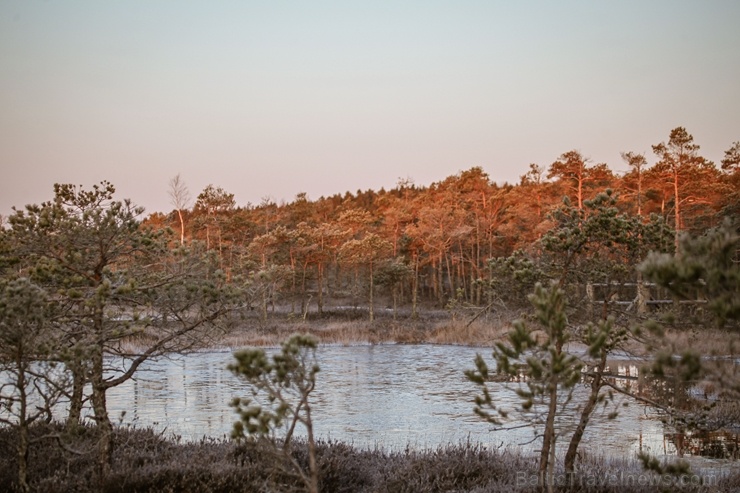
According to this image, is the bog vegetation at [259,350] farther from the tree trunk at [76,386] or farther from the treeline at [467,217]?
the treeline at [467,217]

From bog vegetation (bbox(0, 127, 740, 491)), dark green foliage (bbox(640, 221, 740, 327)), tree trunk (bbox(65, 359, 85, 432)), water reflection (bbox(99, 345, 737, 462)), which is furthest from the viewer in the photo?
water reflection (bbox(99, 345, 737, 462))

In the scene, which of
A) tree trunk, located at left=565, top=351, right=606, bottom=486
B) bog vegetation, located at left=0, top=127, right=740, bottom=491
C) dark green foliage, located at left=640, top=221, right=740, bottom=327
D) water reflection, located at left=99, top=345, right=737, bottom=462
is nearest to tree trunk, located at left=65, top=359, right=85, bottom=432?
bog vegetation, located at left=0, top=127, right=740, bottom=491

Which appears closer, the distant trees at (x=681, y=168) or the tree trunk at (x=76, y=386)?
the tree trunk at (x=76, y=386)

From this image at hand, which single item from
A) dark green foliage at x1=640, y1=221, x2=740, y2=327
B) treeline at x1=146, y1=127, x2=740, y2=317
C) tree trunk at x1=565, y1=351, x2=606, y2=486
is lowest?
tree trunk at x1=565, y1=351, x2=606, y2=486

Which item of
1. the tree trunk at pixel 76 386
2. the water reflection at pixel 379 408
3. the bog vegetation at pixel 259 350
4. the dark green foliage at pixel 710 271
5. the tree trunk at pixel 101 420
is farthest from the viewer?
the water reflection at pixel 379 408

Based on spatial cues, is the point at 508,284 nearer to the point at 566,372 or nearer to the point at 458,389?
the point at 566,372

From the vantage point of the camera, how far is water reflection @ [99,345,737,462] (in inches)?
556

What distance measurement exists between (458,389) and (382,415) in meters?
5.27

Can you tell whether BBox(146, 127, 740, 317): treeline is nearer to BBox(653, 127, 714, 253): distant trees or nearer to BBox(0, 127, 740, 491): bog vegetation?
BBox(653, 127, 714, 253): distant trees

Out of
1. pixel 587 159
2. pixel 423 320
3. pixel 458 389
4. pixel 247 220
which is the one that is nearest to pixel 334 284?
pixel 247 220

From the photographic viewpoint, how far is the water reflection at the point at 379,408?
46.3 feet

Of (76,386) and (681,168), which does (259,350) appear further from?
(681,168)

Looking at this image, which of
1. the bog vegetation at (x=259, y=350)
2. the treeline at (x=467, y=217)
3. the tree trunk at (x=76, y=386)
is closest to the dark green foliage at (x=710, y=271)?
the bog vegetation at (x=259, y=350)

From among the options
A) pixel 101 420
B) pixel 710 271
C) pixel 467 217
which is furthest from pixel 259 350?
pixel 467 217
